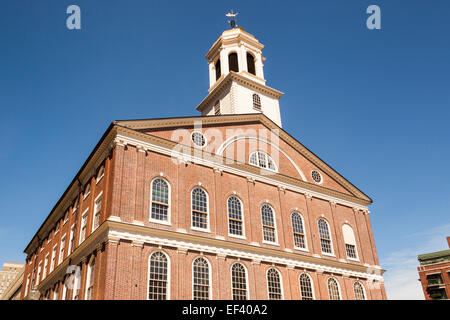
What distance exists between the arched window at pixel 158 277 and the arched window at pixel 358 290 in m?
15.5

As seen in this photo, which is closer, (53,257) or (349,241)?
(349,241)

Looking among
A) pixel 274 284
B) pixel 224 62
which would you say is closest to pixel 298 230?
pixel 274 284

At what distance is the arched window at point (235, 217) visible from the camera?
25.3 m

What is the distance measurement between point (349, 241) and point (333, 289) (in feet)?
15.4

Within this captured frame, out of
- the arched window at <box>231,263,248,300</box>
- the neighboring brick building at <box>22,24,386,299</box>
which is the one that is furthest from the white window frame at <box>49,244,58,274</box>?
the arched window at <box>231,263,248,300</box>

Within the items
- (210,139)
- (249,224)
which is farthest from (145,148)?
(249,224)

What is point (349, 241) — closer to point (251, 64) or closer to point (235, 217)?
point (235, 217)

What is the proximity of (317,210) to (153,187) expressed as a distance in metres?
13.7

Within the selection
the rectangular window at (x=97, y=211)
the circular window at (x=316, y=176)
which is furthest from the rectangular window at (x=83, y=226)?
the circular window at (x=316, y=176)

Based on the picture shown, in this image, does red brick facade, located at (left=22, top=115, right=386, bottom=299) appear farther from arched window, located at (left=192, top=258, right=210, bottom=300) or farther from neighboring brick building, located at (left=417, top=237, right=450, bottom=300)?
neighboring brick building, located at (left=417, top=237, right=450, bottom=300)

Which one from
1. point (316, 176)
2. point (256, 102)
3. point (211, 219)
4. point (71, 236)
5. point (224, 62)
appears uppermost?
point (224, 62)

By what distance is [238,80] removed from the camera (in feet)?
118

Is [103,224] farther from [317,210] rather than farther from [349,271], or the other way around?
[349,271]

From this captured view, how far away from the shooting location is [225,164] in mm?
26875
